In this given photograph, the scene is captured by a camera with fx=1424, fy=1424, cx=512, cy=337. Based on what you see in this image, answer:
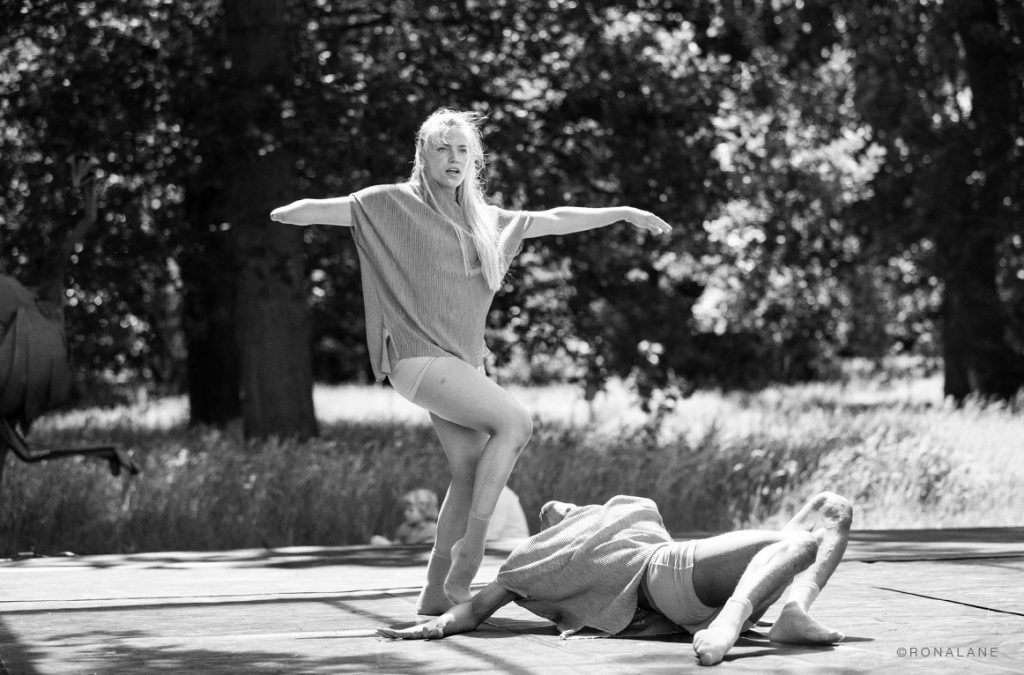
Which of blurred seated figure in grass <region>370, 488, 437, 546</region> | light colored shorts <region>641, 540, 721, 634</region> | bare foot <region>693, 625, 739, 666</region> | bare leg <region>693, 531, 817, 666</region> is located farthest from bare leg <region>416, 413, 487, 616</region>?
blurred seated figure in grass <region>370, 488, 437, 546</region>

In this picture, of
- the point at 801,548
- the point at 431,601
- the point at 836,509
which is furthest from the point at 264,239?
the point at 801,548

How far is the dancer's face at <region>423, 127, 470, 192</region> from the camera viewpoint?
16.4ft

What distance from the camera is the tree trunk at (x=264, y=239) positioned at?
39.4 ft

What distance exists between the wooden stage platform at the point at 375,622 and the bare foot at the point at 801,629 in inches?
1.6

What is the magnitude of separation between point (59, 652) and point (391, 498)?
17.9ft

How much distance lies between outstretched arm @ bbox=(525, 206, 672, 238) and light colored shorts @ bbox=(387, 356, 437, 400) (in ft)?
2.08

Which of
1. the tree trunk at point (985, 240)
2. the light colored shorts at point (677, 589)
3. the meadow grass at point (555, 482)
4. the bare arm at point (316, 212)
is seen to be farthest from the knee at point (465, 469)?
the tree trunk at point (985, 240)

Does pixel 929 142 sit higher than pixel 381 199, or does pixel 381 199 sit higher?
pixel 929 142

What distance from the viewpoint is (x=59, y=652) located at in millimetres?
4477

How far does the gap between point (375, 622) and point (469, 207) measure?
153cm

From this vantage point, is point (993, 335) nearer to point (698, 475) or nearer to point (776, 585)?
point (698, 475)

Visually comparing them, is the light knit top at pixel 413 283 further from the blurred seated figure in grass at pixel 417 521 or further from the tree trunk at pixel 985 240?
the tree trunk at pixel 985 240

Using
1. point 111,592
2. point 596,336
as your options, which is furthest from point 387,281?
point 596,336

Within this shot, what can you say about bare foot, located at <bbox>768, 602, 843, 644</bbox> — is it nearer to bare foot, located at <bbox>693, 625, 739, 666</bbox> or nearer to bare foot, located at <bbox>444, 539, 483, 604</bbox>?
bare foot, located at <bbox>693, 625, 739, 666</bbox>
